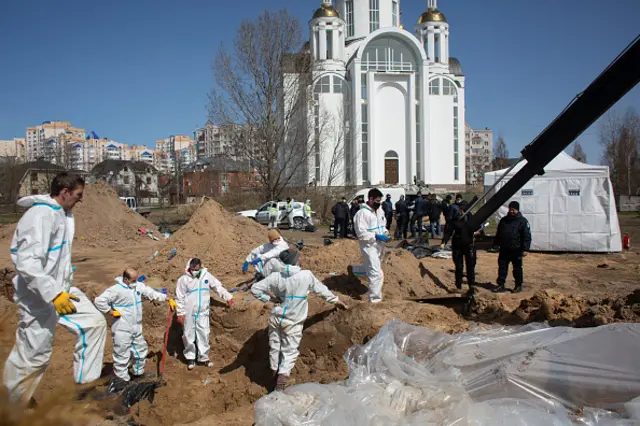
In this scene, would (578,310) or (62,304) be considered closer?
(62,304)

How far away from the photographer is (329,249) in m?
10.9

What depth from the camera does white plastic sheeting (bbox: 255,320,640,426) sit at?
135 inches

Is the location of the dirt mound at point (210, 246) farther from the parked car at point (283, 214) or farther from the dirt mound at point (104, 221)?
the parked car at point (283, 214)

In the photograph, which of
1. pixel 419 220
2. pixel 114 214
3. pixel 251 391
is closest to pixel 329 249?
pixel 251 391

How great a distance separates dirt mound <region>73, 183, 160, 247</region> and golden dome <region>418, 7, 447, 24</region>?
36925 mm

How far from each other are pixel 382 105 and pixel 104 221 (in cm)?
2925

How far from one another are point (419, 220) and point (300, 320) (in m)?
12.1

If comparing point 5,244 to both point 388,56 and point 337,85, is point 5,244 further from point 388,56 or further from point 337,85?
point 388,56

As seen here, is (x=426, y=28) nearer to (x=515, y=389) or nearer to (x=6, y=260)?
(x=6, y=260)

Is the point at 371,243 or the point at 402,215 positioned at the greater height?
the point at 402,215

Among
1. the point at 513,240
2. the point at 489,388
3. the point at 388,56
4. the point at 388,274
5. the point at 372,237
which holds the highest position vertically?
the point at 388,56

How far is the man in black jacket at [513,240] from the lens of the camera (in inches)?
345

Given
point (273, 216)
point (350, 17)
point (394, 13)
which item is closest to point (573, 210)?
point (273, 216)

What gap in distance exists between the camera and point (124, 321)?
5852mm
